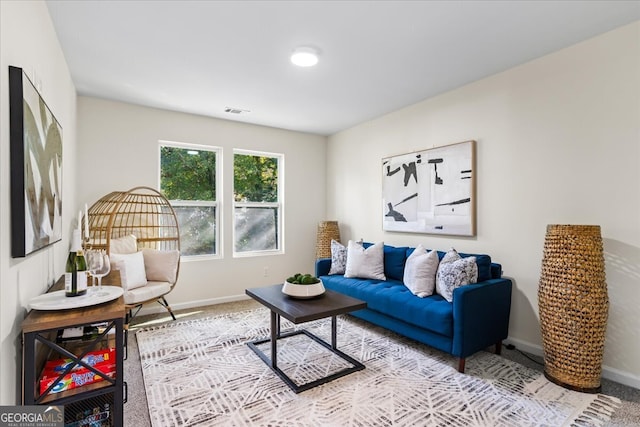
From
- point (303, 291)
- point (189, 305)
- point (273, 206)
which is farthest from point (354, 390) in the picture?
point (273, 206)

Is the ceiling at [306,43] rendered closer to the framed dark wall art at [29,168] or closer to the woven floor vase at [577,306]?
the framed dark wall art at [29,168]

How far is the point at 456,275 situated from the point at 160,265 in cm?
302

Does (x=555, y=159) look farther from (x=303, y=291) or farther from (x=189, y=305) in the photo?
(x=189, y=305)

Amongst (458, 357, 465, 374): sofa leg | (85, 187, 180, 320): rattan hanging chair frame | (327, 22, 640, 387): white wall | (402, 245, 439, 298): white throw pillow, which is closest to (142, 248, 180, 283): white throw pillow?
(85, 187, 180, 320): rattan hanging chair frame

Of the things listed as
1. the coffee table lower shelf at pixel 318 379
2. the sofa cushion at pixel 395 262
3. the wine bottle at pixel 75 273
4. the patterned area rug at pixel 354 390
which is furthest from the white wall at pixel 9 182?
the sofa cushion at pixel 395 262

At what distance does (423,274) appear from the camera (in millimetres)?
2934

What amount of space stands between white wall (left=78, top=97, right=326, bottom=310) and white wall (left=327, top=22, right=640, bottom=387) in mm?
1911

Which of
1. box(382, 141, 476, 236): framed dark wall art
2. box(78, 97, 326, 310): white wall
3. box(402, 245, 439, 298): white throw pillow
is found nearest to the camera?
box(402, 245, 439, 298): white throw pillow

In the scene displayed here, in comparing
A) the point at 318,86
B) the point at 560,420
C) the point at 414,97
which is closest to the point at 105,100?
the point at 318,86

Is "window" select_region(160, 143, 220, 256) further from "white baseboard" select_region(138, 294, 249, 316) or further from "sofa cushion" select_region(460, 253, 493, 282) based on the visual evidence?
"sofa cushion" select_region(460, 253, 493, 282)

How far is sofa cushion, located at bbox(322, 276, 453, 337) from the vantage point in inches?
98.1

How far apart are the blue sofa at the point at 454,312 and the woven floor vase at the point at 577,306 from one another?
419 millimetres

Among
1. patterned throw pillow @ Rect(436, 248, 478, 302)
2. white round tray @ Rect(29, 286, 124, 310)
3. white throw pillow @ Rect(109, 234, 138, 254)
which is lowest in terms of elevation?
patterned throw pillow @ Rect(436, 248, 478, 302)

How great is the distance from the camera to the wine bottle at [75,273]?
164 centimetres
